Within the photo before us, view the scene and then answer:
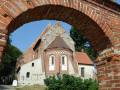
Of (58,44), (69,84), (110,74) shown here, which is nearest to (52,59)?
(58,44)

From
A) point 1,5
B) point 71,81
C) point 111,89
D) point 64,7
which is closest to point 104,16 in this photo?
point 64,7

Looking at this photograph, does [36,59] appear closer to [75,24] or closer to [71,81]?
[71,81]

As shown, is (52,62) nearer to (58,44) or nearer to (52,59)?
(52,59)

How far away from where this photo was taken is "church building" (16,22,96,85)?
4228 cm

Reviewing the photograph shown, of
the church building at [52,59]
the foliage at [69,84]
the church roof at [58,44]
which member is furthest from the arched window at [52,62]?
the foliage at [69,84]

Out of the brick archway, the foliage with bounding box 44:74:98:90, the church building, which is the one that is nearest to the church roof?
the church building

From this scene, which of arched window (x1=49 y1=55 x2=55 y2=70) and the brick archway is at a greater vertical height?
arched window (x1=49 y1=55 x2=55 y2=70)

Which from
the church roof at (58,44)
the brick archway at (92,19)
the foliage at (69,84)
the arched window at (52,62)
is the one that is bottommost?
the foliage at (69,84)

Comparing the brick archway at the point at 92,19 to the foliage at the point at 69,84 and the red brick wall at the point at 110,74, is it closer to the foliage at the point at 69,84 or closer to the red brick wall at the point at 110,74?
the red brick wall at the point at 110,74

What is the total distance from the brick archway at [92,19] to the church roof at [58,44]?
3683 cm

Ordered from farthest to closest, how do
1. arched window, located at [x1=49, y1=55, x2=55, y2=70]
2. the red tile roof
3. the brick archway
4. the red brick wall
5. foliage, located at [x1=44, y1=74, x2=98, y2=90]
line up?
the red tile roof, arched window, located at [x1=49, y1=55, x2=55, y2=70], foliage, located at [x1=44, y1=74, x2=98, y2=90], the red brick wall, the brick archway

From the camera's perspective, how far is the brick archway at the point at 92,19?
15.3ft

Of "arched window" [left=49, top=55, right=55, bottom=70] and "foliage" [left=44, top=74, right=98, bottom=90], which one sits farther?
"arched window" [left=49, top=55, right=55, bottom=70]

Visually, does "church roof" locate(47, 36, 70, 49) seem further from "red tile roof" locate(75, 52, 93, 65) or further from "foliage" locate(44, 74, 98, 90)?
"foliage" locate(44, 74, 98, 90)
